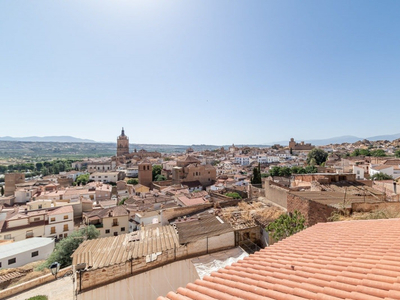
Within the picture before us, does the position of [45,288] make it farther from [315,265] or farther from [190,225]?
[315,265]

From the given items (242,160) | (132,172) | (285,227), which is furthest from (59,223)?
(242,160)

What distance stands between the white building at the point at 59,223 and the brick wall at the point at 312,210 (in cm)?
2150

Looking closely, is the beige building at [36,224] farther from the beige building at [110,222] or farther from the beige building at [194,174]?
the beige building at [194,174]

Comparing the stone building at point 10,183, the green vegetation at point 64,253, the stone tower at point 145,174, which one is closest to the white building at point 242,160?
the stone tower at point 145,174

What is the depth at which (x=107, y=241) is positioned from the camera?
7.35 m

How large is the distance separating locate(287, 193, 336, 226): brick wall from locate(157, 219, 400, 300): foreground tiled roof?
2.94 meters

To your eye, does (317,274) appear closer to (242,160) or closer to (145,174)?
(145,174)

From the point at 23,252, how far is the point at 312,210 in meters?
17.9

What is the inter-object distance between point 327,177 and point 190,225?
8325mm

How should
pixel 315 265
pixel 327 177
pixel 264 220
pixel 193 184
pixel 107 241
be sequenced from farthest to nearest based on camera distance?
pixel 193 184 → pixel 327 177 → pixel 264 220 → pixel 107 241 → pixel 315 265

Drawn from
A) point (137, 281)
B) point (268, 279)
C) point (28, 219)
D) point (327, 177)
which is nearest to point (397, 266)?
point (268, 279)

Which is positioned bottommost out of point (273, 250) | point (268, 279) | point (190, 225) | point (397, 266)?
point (190, 225)

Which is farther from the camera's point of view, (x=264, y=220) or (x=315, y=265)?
(x=264, y=220)

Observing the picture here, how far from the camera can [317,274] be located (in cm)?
249
